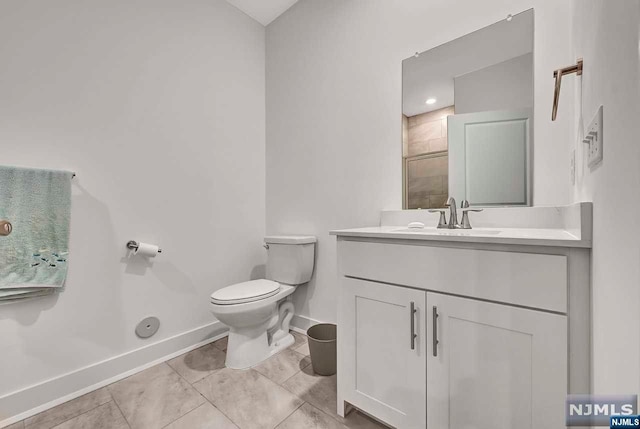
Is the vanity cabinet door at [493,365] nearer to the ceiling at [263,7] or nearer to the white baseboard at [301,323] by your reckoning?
the white baseboard at [301,323]

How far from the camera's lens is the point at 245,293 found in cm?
159

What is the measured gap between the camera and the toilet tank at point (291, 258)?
190 centimetres

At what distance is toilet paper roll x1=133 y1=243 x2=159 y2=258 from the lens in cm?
156

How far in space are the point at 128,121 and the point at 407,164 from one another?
168 centimetres

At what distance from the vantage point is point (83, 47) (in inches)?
56.2

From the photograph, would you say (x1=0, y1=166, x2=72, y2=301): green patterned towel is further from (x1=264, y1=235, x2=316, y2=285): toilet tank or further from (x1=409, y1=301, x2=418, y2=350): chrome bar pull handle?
(x1=409, y1=301, x2=418, y2=350): chrome bar pull handle

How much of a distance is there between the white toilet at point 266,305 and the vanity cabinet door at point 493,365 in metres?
1.01

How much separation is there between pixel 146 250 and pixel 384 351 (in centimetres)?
141

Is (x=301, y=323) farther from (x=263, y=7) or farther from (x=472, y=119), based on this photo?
(x=263, y=7)

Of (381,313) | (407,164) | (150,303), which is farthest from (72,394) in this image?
(407,164)

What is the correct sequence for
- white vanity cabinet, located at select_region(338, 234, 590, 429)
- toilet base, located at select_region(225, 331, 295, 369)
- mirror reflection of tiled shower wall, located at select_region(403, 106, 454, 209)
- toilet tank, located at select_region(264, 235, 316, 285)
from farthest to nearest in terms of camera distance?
toilet tank, located at select_region(264, 235, 316, 285)
toilet base, located at select_region(225, 331, 295, 369)
mirror reflection of tiled shower wall, located at select_region(403, 106, 454, 209)
white vanity cabinet, located at select_region(338, 234, 590, 429)

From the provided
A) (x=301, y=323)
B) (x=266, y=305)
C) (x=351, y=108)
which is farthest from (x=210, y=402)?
(x=351, y=108)

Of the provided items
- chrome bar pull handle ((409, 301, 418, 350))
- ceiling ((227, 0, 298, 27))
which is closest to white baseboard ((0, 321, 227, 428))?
chrome bar pull handle ((409, 301, 418, 350))
